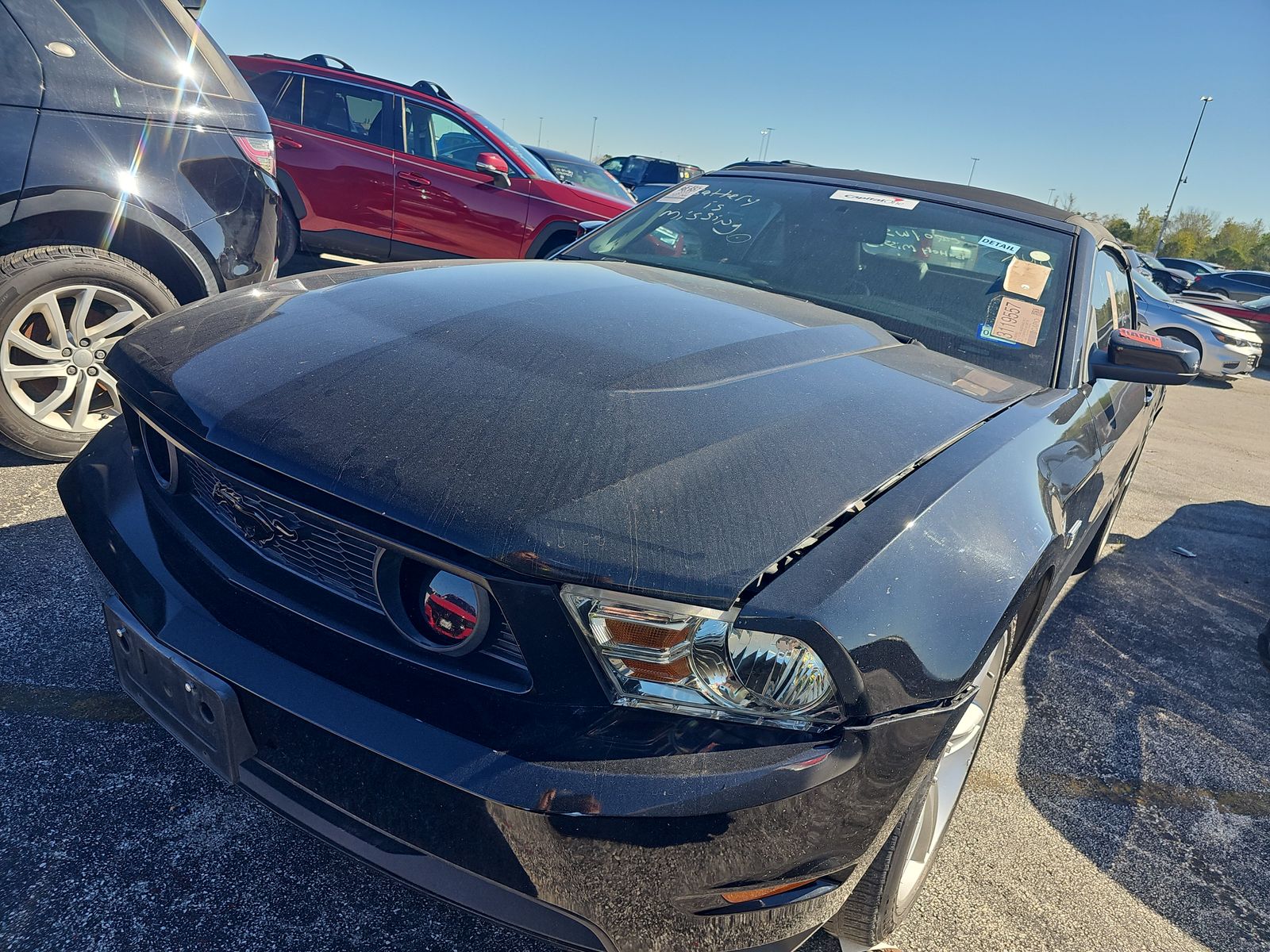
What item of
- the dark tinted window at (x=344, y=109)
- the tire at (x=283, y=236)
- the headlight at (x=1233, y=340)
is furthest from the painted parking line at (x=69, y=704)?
the headlight at (x=1233, y=340)

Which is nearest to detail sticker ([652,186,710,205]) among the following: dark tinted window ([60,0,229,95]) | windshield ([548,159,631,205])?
dark tinted window ([60,0,229,95])

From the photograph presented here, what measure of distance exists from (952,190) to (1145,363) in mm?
942

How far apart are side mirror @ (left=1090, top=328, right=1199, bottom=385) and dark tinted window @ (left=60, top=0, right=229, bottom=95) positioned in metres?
3.40

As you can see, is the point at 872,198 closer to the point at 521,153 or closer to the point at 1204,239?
the point at 521,153

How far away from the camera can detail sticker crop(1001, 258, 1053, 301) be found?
2535 mm

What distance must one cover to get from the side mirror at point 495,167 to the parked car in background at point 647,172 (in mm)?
8686

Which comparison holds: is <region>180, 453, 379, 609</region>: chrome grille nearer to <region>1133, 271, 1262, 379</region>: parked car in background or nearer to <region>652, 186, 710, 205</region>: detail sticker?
<region>652, 186, 710, 205</region>: detail sticker

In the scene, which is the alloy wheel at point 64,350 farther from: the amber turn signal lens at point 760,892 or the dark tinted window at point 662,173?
the dark tinted window at point 662,173

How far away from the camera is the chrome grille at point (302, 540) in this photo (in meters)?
1.36

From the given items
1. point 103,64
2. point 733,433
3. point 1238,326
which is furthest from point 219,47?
point 1238,326

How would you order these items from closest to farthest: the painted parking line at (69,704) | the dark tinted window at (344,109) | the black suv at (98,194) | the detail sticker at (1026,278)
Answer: the painted parking line at (69,704) < the detail sticker at (1026,278) < the black suv at (98,194) < the dark tinted window at (344,109)

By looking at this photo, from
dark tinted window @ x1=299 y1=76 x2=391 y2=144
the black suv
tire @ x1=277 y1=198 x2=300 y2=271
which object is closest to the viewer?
the black suv

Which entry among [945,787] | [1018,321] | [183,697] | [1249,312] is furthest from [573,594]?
[1249,312]

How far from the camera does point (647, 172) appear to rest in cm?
1895
